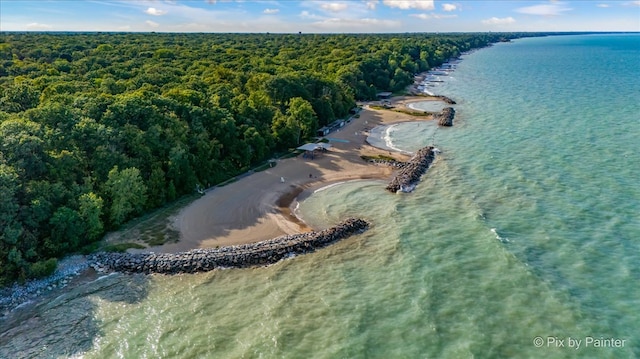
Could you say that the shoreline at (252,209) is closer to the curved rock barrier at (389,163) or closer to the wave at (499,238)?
the curved rock barrier at (389,163)

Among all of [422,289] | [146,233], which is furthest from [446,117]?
[146,233]

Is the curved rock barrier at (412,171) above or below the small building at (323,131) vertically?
below

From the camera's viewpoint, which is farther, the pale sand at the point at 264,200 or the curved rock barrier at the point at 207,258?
the pale sand at the point at 264,200

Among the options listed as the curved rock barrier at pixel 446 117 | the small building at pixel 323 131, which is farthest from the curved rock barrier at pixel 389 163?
the curved rock barrier at pixel 446 117

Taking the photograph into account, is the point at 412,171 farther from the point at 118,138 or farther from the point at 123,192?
the point at 118,138

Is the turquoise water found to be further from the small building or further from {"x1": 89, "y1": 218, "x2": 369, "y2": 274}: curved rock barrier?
the small building

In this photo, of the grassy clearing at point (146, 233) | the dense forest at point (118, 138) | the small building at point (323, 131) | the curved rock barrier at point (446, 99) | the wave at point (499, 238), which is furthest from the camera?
the curved rock barrier at point (446, 99)

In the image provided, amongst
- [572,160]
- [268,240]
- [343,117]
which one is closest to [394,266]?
[268,240]
